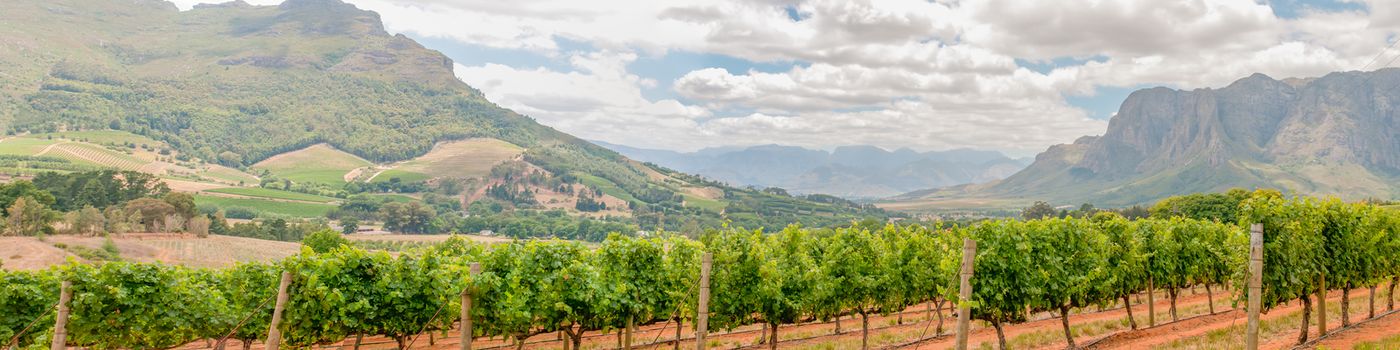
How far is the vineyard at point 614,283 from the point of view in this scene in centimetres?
1600

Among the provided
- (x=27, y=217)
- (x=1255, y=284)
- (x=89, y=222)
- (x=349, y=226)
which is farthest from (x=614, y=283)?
(x=349, y=226)

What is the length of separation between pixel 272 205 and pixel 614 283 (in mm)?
191503

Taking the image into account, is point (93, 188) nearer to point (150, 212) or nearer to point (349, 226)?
point (150, 212)

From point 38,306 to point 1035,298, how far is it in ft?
80.9

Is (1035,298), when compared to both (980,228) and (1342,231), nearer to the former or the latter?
(980,228)

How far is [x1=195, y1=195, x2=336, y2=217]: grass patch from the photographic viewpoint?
172300 mm

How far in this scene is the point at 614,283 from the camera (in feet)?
61.0

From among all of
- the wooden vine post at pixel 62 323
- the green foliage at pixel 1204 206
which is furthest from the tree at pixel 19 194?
the green foliage at pixel 1204 206

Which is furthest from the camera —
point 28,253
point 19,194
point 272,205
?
point 272,205

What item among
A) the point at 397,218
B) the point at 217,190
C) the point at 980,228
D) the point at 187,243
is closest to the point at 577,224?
the point at 397,218

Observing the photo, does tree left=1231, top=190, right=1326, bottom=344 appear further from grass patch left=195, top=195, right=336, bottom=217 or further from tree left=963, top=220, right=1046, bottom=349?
grass patch left=195, top=195, right=336, bottom=217

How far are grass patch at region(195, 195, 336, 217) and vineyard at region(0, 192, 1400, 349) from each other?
172986 mm

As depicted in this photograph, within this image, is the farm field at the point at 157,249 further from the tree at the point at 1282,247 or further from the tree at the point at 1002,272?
the tree at the point at 1282,247

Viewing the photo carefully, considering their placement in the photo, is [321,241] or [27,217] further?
[27,217]
